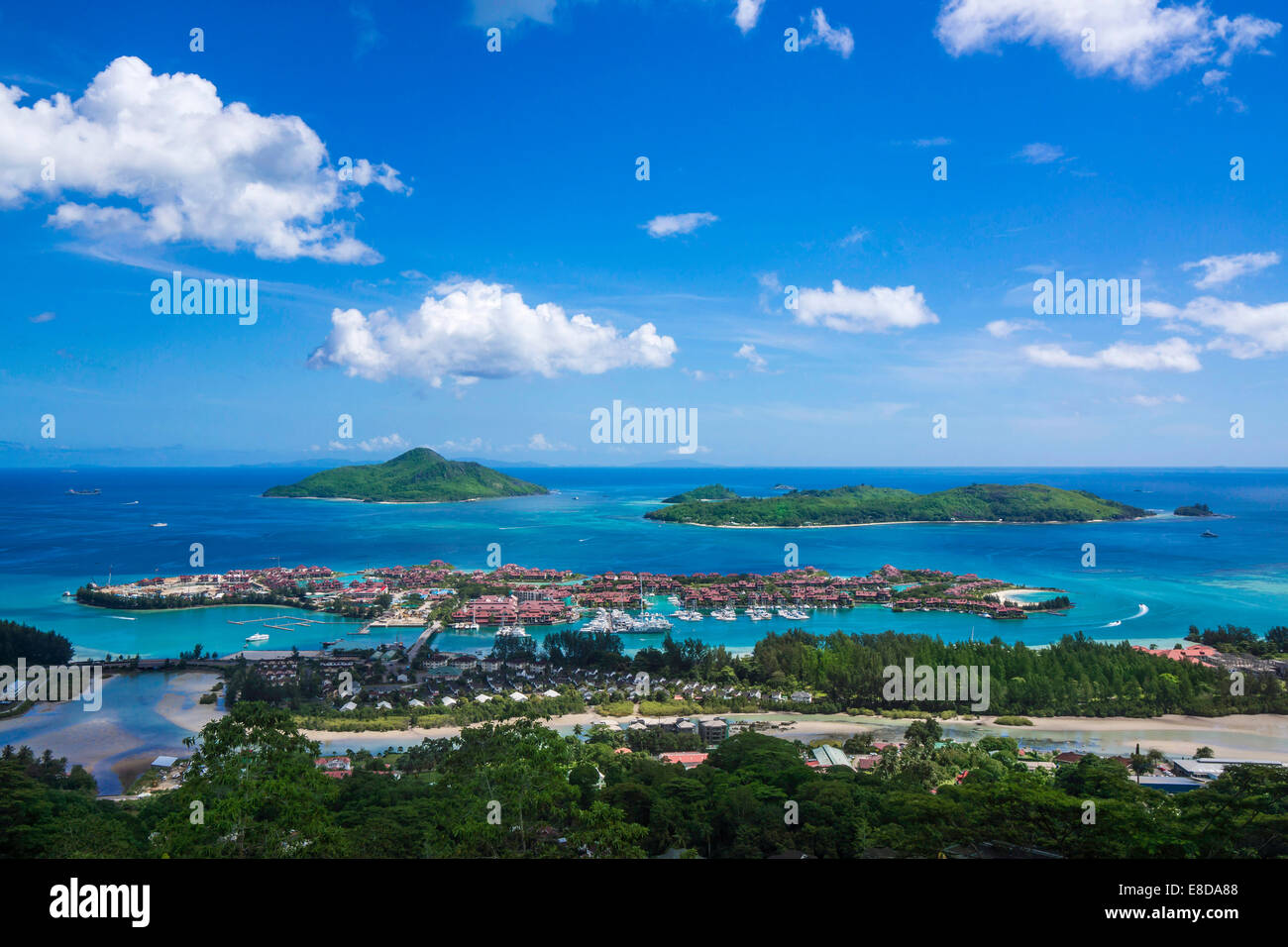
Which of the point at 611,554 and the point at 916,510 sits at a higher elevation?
the point at 916,510

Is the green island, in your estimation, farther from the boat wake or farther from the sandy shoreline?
the boat wake

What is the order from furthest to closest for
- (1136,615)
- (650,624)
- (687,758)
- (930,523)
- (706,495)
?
(706,495) → (930,523) → (1136,615) → (650,624) → (687,758)

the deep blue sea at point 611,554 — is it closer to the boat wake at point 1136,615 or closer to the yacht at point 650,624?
the boat wake at point 1136,615

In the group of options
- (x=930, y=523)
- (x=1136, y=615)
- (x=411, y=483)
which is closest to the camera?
(x=1136, y=615)

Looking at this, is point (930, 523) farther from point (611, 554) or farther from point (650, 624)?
point (650, 624)

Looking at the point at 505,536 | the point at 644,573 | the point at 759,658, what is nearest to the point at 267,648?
the point at 759,658

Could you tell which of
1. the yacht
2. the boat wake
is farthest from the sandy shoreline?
the yacht

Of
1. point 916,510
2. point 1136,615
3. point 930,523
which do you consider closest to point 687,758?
point 1136,615
